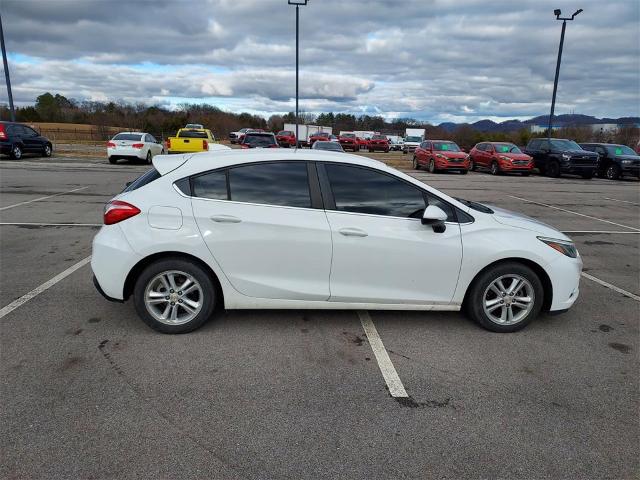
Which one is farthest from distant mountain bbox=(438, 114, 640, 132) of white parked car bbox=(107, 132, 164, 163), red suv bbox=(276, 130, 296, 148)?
white parked car bbox=(107, 132, 164, 163)

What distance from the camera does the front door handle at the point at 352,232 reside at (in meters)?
3.89

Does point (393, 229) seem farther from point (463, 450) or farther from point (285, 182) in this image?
point (463, 450)

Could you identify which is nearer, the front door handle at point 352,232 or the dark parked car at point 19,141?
the front door handle at point 352,232

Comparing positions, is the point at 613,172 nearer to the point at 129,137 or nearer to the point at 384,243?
the point at 129,137

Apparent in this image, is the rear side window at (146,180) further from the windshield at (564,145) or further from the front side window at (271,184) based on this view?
the windshield at (564,145)

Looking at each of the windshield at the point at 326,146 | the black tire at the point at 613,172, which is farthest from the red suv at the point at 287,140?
the black tire at the point at 613,172

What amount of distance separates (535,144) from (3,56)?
2866 centimetres

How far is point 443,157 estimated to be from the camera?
2259 cm

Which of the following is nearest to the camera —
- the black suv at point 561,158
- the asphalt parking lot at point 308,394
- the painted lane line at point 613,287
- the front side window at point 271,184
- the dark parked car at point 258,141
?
the asphalt parking lot at point 308,394

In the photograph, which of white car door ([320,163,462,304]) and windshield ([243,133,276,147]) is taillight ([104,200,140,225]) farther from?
windshield ([243,133,276,147])

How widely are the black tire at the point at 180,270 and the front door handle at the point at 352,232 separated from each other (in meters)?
1.22

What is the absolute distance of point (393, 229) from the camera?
3951 mm

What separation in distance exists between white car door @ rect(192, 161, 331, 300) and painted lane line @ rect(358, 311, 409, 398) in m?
0.56

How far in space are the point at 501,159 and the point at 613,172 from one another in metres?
5.67
